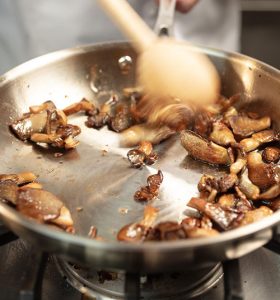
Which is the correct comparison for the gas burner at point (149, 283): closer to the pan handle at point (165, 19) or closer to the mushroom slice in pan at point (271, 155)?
the mushroom slice in pan at point (271, 155)

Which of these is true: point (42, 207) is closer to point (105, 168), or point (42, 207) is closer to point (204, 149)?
point (105, 168)

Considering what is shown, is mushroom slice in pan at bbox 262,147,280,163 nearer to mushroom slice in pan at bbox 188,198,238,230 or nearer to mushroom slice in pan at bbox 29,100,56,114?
mushroom slice in pan at bbox 188,198,238,230

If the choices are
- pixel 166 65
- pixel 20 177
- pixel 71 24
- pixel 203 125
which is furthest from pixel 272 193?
pixel 71 24

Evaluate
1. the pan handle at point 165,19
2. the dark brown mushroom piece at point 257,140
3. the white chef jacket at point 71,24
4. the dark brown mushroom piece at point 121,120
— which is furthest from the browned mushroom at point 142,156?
the white chef jacket at point 71,24

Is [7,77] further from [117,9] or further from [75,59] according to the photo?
[117,9]

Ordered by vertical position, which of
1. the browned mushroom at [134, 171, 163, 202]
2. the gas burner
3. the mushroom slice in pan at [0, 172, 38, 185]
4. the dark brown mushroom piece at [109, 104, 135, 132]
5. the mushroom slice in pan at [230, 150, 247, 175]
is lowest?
the gas burner

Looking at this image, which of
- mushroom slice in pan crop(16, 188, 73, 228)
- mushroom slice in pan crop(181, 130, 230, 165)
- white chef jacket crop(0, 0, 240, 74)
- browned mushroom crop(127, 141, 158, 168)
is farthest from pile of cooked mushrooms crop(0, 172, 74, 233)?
white chef jacket crop(0, 0, 240, 74)

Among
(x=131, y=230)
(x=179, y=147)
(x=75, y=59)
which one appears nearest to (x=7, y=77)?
(x=75, y=59)
